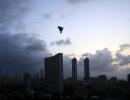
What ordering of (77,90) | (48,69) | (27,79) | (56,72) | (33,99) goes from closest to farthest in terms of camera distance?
(56,72) → (48,69) → (33,99) → (77,90) → (27,79)

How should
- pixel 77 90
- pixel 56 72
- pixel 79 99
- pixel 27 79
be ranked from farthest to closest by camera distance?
pixel 27 79 < pixel 77 90 < pixel 79 99 < pixel 56 72

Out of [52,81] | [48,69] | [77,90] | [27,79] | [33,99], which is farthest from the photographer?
[27,79]

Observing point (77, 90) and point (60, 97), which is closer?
point (60, 97)

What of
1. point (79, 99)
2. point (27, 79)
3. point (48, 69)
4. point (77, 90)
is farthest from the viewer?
point (27, 79)

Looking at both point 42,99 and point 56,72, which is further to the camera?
point 42,99

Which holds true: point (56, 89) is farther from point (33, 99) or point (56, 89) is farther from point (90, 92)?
point (90, 92)

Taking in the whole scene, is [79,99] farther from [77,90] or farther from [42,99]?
[77,90]

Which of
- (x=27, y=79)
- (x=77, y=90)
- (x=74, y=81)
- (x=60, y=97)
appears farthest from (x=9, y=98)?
(x=74, y=81)

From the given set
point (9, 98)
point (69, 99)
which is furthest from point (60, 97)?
point (9, 98)

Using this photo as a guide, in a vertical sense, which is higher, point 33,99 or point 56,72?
point 56,72
